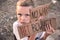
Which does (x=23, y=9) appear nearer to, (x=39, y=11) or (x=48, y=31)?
(x=39, y=11)

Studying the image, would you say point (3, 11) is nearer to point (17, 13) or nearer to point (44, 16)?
point (17, 13)

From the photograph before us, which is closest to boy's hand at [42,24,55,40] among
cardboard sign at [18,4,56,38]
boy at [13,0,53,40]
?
cardboard sign at [18,4,56,38]

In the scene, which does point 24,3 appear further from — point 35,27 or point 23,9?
point 35,27

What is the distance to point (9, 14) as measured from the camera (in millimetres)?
951

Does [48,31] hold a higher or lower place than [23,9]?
lower

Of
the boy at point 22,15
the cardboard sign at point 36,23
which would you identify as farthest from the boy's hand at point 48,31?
the boy at point 22,15

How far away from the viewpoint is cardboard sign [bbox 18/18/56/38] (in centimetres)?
94

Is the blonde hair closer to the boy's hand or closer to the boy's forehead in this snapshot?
the boy's forehead

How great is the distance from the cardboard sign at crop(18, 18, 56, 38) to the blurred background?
0.11ft

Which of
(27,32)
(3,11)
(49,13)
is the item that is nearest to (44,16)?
(49,13)

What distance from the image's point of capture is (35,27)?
96cm

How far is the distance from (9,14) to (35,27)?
6.7 inches

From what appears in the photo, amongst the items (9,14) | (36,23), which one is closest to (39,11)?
(36,23)

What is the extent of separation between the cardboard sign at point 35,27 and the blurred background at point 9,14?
33 mm
